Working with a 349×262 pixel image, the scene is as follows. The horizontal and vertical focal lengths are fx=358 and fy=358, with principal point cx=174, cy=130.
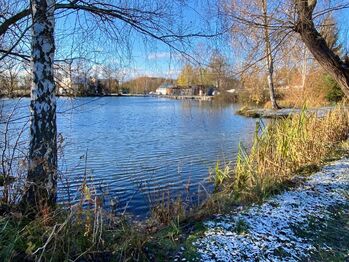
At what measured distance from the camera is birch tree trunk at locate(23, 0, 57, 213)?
353 cm

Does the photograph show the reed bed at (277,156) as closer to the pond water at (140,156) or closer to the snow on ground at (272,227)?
the snow on ground at (272,227)

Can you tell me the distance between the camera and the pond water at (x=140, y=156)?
4.86 m

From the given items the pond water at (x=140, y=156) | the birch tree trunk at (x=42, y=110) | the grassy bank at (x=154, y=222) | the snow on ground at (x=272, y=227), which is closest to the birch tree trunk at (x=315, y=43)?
the grassy bank at (x=154, y=222)

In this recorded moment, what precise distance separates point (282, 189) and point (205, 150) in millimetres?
7164

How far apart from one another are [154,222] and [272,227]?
1.35 m

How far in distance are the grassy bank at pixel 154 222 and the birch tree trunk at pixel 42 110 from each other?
344 mm

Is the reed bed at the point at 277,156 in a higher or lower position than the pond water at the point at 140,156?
higher

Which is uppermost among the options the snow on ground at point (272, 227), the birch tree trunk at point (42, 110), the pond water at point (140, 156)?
the birch tree trunk at point (42, 110)

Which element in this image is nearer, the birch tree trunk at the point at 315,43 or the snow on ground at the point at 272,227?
the snow on ground at the point at 272,227

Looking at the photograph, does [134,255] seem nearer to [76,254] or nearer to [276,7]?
[76,254]

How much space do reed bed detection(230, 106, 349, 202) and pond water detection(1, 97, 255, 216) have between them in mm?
744

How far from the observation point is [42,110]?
3.64 metres

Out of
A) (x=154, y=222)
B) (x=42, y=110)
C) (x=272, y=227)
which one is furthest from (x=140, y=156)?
(x=272, y=227)

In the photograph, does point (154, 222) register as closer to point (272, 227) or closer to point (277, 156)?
point (272, 227)
